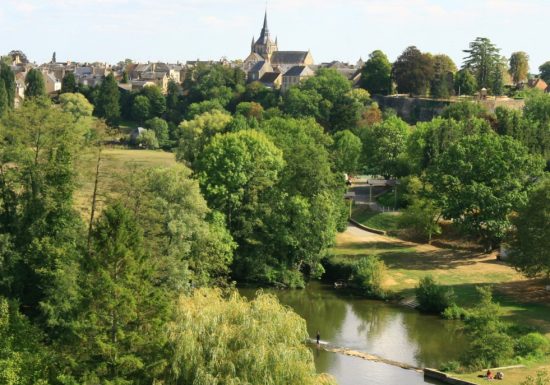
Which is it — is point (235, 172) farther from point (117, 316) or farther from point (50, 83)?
point (50, 83)

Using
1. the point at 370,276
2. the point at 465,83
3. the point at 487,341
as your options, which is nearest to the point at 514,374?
the point at 487,341

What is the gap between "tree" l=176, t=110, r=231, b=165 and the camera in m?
63.3

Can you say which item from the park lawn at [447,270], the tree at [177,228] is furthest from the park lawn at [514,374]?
the tree at [177,228]

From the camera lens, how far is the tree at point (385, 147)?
69.2 m

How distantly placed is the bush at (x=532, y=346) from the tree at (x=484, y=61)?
6562cm

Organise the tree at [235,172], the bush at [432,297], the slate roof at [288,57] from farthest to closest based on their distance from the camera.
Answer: the slate roof at [288,57], the tree at [235,172], the bush at [432,297]

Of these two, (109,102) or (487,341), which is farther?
(109,102)

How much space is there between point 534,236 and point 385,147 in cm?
2907

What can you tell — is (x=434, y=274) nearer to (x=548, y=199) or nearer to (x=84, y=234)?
(x=548, y=199)

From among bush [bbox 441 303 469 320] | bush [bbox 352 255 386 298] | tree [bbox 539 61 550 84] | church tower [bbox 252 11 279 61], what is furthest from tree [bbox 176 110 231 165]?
church tower [bbox 252 11 279 61]

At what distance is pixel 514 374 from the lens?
31766mm

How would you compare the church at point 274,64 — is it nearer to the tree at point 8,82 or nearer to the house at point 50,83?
the house at point 50,83

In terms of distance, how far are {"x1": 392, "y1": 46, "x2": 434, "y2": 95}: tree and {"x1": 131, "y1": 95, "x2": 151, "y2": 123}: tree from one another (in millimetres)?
36239

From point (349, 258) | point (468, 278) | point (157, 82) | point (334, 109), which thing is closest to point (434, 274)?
point (468, 278)
